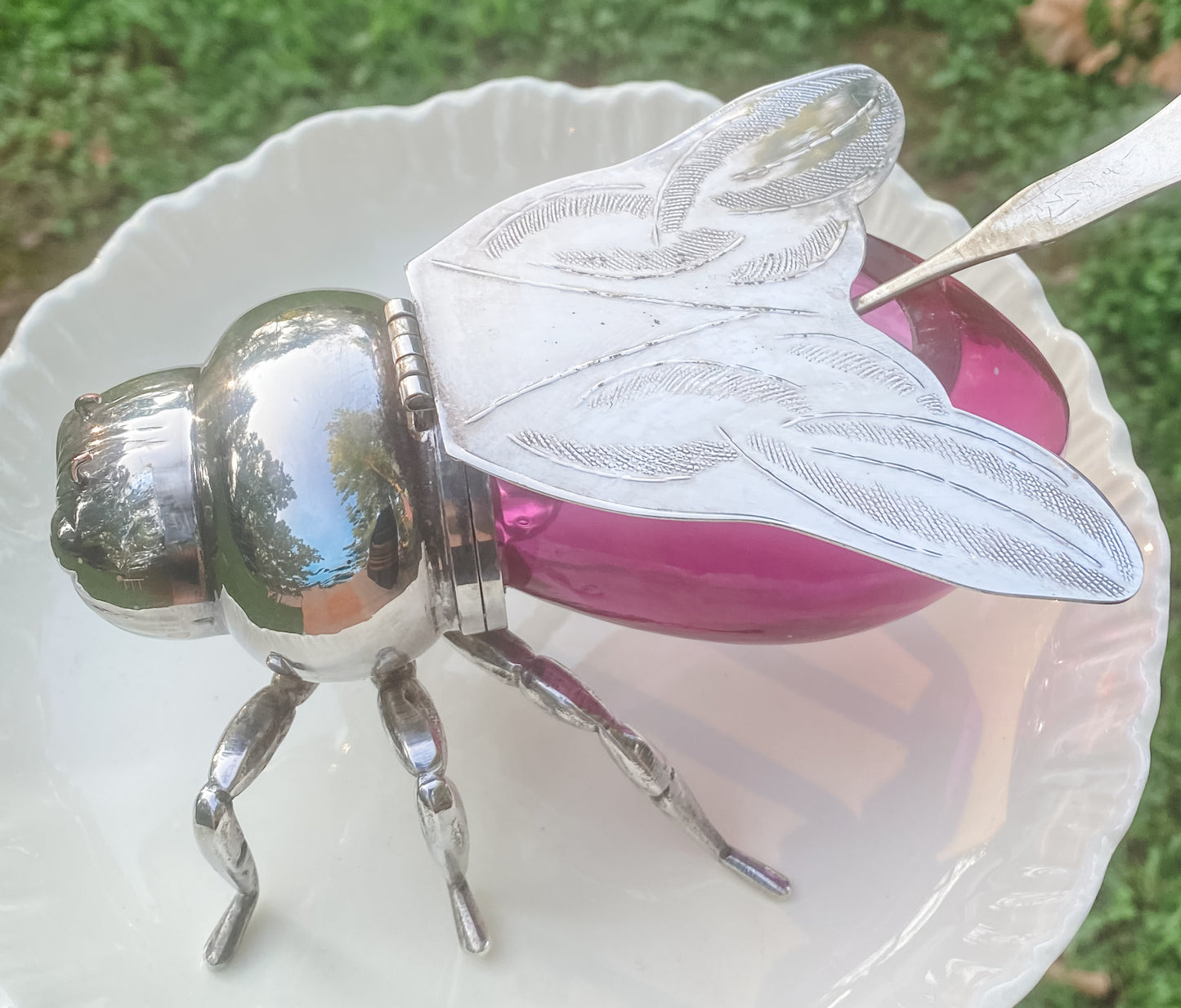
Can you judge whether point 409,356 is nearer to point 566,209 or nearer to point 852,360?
point 566,209

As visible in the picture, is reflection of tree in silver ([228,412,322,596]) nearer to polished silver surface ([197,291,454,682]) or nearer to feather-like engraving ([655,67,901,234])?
polished silver surface ([197,291,454,682])

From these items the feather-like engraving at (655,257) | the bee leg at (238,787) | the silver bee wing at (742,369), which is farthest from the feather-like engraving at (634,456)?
the bee leg at (238,787)

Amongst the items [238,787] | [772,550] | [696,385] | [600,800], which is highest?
[696,385]

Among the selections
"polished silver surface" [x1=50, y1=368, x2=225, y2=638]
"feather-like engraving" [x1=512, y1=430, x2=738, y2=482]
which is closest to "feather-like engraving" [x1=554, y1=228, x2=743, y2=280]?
"feather-like engraving" [x1=512, y1=430, x2=738, y2=482]

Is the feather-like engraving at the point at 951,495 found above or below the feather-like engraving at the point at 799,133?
below

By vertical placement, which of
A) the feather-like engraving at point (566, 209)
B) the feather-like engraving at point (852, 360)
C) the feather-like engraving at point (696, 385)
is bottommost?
the feather-like engraving at point (696, 385)

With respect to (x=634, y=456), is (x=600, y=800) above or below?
below

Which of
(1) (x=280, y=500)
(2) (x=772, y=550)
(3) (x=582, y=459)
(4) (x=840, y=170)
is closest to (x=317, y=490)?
(1) (x=280, y=500)

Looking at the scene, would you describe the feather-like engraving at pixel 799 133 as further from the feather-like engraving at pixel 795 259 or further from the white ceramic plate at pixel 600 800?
the white ceramic plate at pixel 600 800
